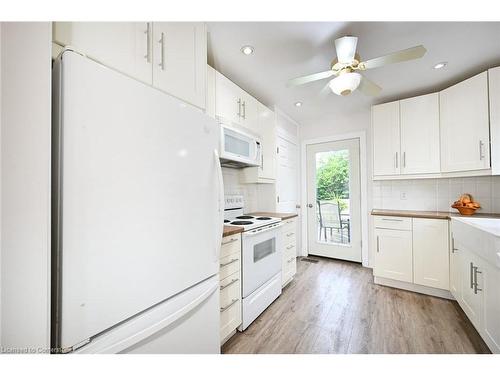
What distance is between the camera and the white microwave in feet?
5.93

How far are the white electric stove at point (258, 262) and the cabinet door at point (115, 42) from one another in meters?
1.24

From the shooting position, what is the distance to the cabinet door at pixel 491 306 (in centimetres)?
129

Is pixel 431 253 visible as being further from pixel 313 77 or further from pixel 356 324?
pixel 313 77

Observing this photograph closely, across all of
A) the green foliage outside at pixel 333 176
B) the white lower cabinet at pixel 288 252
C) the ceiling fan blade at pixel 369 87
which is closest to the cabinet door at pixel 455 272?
the green foliage outside at pixel 333 176

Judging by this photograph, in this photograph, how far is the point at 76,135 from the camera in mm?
601

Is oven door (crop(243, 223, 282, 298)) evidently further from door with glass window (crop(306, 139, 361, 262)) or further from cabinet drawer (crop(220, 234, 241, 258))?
door with glass window (crop(306, 139, 361, 262))

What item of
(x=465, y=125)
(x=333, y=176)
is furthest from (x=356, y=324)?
(x=465, y=125)

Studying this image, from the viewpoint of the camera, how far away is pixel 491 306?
136 cm

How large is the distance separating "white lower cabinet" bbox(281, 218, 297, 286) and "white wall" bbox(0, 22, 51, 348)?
2128mm

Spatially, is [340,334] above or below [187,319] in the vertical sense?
below

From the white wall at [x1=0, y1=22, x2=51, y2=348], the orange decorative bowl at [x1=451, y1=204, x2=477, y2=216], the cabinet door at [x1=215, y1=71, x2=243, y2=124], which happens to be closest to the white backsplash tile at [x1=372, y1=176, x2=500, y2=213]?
the orange decorative bowl at [x1=451, y1=204, x2=477, y2=216]
